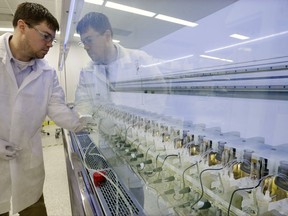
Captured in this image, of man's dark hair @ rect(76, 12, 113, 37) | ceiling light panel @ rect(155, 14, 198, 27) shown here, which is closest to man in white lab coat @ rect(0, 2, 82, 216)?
man's dark hair @ rect(76, 12, 113, 37)

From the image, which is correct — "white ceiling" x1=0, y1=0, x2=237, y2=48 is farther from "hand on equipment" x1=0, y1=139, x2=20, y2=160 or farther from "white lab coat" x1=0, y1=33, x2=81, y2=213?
"hand on equipment" x1=0, y1=139, x2=20, y2=160

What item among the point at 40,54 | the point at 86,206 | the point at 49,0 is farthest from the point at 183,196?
the point at 49,0

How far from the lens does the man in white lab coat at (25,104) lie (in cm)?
117

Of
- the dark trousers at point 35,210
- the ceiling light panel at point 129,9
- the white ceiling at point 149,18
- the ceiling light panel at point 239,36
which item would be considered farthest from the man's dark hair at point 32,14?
the dark trousers at point 35,210

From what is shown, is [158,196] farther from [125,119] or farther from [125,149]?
[125,119]

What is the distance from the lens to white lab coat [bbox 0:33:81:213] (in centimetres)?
124

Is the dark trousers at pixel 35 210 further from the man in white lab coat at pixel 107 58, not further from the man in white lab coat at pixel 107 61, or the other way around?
the man in white lab coat at pixel 107 58

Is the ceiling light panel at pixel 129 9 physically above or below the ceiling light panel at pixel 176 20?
above

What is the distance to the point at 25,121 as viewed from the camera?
4.19ft

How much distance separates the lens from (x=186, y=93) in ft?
3.86

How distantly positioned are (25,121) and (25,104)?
110 mm

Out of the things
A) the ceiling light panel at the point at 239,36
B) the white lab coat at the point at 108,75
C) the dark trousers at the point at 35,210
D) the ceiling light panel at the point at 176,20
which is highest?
the ceiling light panel at the point at 176,20

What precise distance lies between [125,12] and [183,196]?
92cm

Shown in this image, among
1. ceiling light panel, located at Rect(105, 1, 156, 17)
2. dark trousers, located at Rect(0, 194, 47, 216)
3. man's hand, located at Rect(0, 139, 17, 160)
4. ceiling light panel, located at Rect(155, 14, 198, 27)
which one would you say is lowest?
dark trousers, located at Rect(0, 194, 47, 216)
